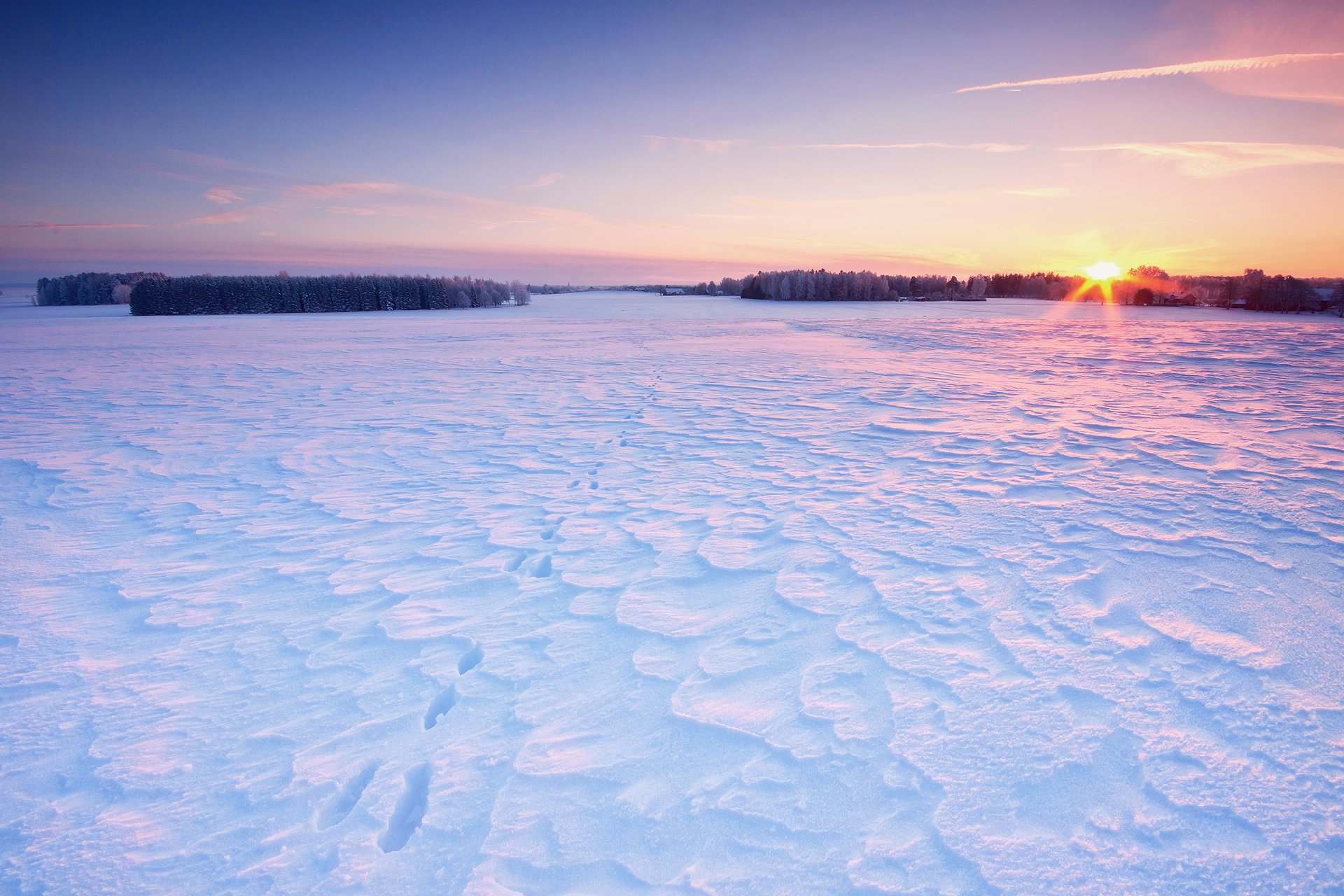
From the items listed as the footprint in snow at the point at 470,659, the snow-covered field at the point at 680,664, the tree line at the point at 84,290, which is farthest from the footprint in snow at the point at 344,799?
the tree line at the point at 84,290

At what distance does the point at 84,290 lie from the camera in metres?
69.1

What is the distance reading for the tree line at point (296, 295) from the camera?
5006 cm

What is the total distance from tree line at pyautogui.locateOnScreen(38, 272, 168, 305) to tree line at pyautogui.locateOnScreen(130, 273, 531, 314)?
24916 mm

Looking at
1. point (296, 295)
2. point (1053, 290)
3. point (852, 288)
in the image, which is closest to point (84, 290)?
point (296, 295)

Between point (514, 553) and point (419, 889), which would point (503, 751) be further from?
point (514, 553)

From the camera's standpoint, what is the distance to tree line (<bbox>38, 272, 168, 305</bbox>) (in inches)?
2702

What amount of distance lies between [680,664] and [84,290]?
334 ft

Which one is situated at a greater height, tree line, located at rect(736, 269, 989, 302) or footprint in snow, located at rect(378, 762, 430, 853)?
tree line, located at rect(736, 269, 989, 302)

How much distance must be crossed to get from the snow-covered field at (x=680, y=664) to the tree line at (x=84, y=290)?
91828 mm

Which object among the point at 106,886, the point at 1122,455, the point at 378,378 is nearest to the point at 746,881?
the point at 106,886

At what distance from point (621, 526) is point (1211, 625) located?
10.7ft

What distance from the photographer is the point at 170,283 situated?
5066 centimetres

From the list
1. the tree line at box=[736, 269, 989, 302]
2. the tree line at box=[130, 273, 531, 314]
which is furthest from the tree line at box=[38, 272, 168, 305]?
the tree line at box=[736, 269, 989, 302]

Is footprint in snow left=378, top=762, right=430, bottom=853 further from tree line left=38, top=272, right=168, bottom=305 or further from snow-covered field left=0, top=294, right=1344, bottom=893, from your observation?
tree line left=38, top=272, right=168, bottom=305
